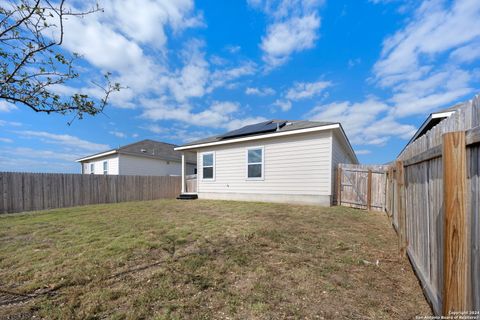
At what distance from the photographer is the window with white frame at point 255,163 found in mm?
10508

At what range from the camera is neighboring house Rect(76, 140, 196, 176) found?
16.6 meters

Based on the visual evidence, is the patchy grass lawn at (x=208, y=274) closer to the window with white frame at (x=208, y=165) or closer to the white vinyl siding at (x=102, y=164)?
the window with white frame at (x=208, y=165)

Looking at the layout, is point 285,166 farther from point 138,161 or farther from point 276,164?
point 138,161

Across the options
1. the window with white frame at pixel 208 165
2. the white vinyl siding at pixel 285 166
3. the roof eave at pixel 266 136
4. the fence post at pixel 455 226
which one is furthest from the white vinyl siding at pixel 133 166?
the fence post at pixel 455 226

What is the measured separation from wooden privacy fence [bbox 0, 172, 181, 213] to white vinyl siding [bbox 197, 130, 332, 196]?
5155 millimetres

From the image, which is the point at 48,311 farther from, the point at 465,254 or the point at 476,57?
the point at 476,57

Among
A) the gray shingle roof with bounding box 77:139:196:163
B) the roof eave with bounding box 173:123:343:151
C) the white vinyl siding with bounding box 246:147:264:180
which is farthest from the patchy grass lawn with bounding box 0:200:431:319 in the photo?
the gray shingle roof with bounding box 77:139:196:163

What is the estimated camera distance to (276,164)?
10016 millimetres

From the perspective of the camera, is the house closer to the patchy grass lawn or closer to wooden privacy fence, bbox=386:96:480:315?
the patchy grass lawn

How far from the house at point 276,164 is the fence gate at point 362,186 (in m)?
0.48

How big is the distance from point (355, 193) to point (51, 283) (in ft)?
31.7

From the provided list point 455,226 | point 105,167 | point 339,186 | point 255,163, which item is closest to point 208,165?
point 255,163

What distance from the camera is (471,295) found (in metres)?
1.36

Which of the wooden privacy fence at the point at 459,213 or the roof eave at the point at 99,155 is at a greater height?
the roof eave at the point at 99,155
